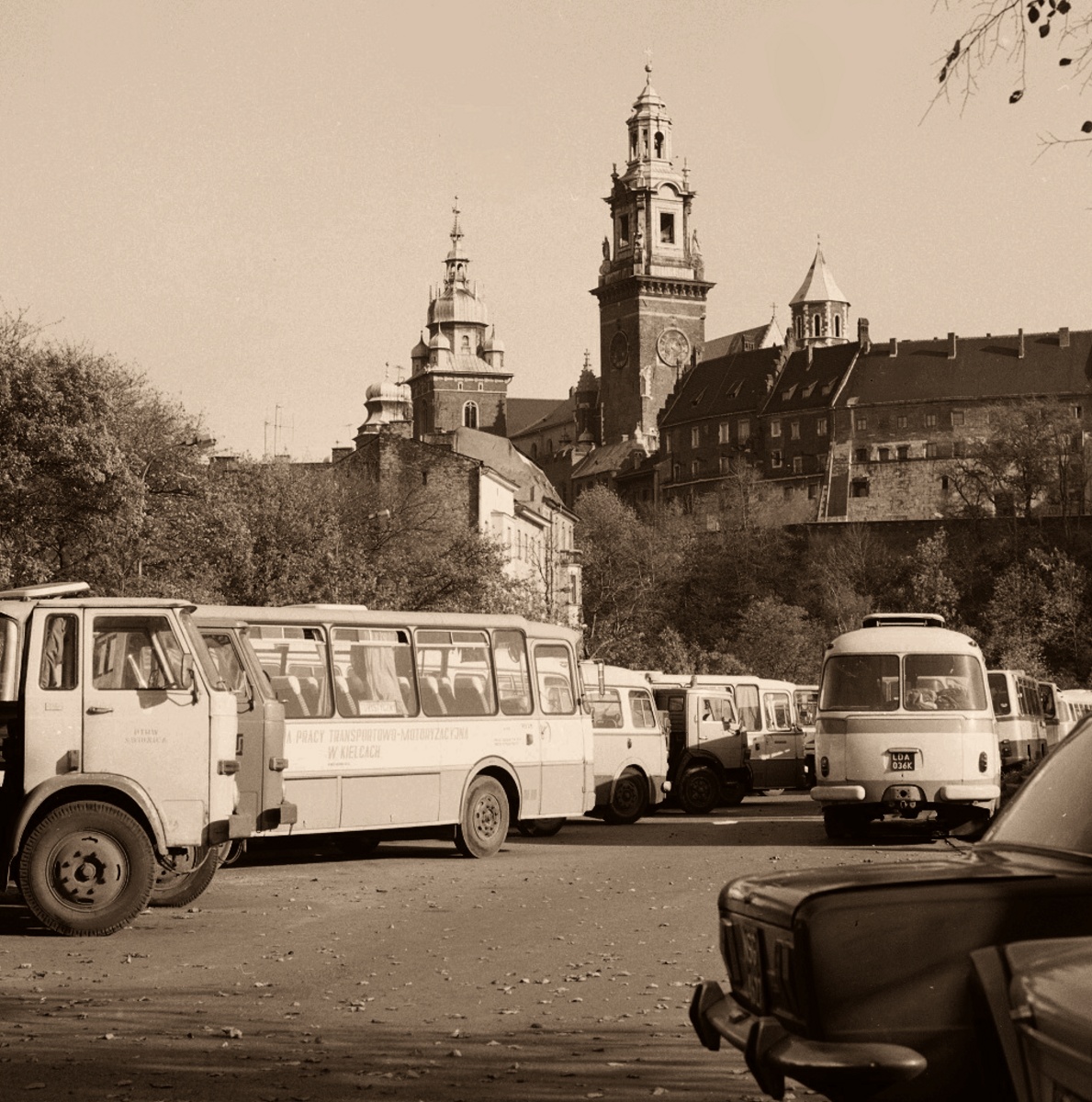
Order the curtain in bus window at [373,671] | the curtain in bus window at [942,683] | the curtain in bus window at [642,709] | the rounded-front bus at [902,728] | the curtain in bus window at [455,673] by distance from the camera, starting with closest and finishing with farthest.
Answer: the curtain in bus window at [373,671]
the curtain in bus window at [455,673]
the rounded-front bus at [902,728]
the curtain in bus window at [942,683]
the curtain in bus window at [642,709]

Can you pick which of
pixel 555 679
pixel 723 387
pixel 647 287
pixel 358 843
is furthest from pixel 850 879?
pixel 647 287

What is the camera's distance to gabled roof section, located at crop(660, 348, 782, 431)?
538 feet

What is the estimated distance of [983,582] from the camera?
401 ft

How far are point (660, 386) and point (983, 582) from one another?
66254 millimetres

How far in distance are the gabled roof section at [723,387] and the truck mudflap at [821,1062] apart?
157368 millimetres

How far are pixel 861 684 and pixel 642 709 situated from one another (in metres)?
6.73

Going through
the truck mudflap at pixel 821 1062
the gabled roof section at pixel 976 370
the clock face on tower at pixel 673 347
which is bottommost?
the truck mudflap at pixel 821 1062

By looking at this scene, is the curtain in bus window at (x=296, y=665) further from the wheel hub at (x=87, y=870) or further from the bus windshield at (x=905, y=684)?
the bus windshield at (x=905, y=684)

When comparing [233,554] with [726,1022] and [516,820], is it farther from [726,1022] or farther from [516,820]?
[726,1022]

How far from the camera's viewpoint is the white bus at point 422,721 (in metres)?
21.4

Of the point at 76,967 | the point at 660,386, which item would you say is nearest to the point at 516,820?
the point at 76,967

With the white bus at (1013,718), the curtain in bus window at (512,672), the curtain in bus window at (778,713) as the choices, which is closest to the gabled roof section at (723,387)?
the curtain in bus window at (778,713)

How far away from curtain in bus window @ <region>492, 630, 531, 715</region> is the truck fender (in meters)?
8.90

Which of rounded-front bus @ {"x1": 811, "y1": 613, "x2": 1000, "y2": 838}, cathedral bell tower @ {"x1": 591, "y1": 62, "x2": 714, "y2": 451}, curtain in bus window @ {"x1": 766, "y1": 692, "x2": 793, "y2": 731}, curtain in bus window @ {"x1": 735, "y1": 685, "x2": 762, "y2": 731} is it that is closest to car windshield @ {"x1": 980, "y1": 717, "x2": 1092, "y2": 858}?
rounded-front bus @ {"x1": 811, "y1": 613, "x2": 1000, "y2": 838}
